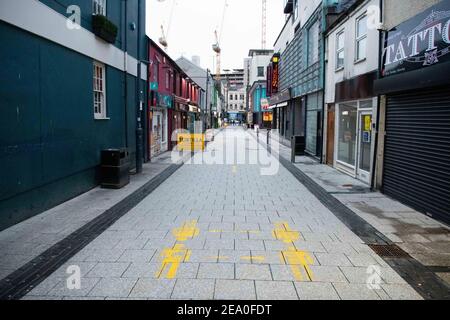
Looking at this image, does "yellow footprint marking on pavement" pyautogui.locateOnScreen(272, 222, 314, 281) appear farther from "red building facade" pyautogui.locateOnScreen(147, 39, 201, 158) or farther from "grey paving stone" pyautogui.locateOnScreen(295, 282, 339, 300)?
"red building facade" pyautogui.locateOnScreen(147, 39, 201, 158)

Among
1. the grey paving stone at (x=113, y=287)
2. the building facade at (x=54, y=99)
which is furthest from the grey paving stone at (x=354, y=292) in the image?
the building facade at (x=54, y=99)

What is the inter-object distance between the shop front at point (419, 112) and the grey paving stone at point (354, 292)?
369cm

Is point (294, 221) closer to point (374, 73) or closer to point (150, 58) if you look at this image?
point (374, 73)

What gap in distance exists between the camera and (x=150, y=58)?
1755 cm

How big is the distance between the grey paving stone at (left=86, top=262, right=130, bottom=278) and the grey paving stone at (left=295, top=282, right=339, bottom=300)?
229cm

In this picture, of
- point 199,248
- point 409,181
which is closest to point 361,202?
point 409,181

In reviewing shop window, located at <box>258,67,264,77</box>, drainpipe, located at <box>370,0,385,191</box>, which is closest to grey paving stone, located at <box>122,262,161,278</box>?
drainpipe, located at <box>370,0,385,191</box>

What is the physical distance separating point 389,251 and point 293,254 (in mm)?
1537

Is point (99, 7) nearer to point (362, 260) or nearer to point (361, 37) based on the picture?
point (361, 37)

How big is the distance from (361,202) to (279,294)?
5.50 metres

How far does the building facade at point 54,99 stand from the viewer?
254 inches

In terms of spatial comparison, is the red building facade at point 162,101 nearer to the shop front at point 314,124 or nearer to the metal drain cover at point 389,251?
the shop front at point 314,124

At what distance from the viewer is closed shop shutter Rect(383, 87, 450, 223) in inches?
283

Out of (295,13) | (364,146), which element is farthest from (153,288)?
(295,13)
